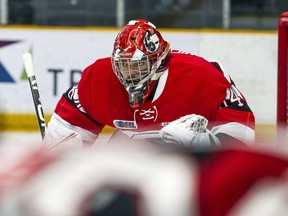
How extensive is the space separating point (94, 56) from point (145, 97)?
10.4ft

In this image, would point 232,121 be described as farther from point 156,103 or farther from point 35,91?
point 35,91

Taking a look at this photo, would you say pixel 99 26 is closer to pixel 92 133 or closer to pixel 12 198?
pixel 92 133

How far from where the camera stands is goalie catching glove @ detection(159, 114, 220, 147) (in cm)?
294

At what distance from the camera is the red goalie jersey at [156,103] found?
10.7 ft

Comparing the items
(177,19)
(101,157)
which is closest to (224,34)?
(177,19)

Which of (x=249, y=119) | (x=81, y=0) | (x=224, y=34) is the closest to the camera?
(x=249, y=119)

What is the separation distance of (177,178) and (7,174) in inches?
8.0

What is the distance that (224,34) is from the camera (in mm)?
6297

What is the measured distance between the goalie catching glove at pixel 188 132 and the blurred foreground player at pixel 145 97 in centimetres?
16

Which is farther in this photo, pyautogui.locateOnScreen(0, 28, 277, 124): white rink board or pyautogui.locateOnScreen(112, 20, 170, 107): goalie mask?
pyautogui.locateOnScreen(0, 28, 277, 124): white rink board

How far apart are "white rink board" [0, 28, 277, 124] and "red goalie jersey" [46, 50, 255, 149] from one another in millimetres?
2756

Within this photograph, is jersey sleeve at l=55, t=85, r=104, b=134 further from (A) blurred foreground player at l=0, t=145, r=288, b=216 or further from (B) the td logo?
(B) the td logo

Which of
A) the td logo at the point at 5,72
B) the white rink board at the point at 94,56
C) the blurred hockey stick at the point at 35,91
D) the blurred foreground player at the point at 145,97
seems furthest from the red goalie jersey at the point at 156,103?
the td logo at the point at 5,72

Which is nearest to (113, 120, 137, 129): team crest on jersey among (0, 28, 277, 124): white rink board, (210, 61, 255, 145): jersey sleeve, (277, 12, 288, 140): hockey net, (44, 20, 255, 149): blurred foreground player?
(44, 20, 255, 149): blurred foreground player
